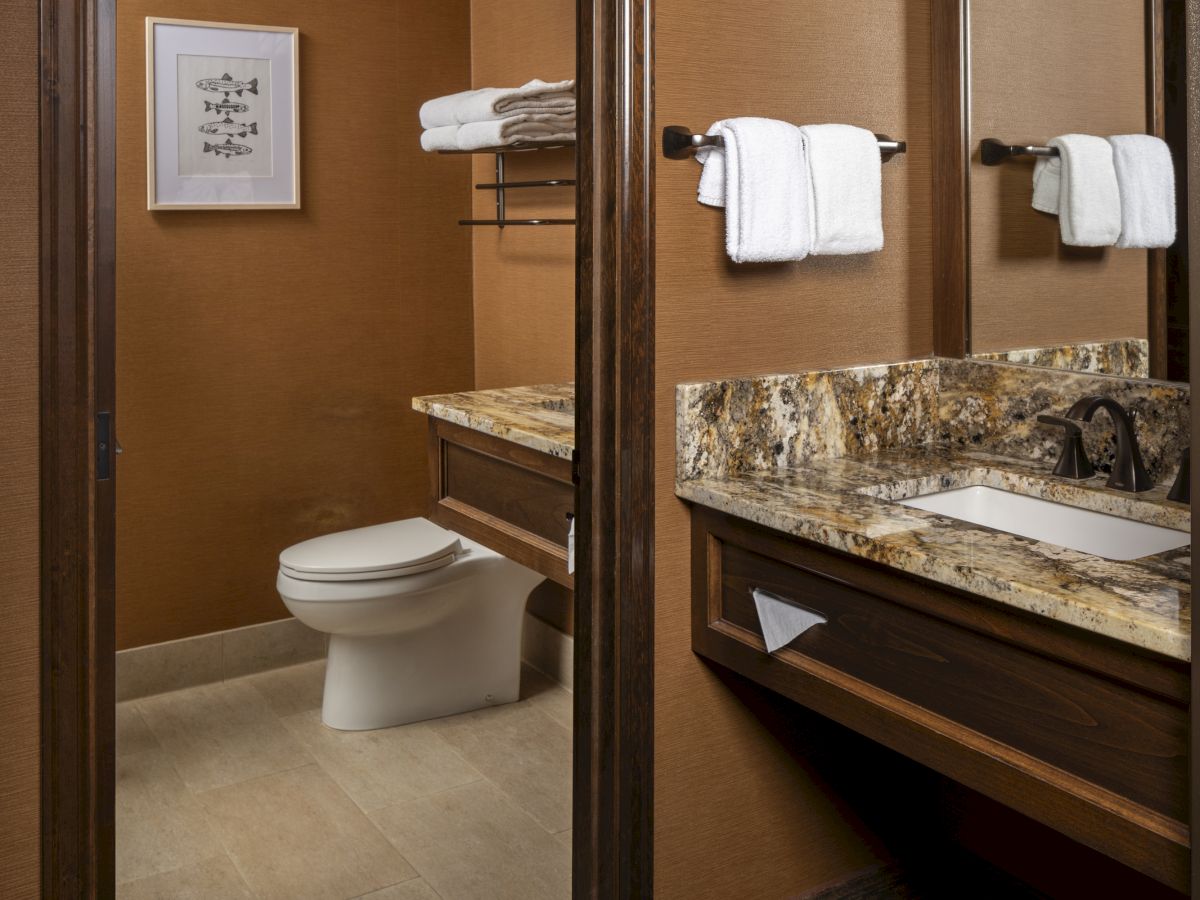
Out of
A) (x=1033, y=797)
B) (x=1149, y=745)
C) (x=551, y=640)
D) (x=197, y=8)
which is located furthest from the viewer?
(x=551, y=640)

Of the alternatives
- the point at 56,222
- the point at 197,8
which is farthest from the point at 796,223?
the point at 197,8

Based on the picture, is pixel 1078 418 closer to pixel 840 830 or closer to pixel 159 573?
pixel 840 830

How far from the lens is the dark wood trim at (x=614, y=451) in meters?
1.57

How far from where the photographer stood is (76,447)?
1.27 m

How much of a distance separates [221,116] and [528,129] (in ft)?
2.74

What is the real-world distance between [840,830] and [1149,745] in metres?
0.90

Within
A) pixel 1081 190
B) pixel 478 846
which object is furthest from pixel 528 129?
pixel 478 846

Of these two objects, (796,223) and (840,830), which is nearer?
(796,223)

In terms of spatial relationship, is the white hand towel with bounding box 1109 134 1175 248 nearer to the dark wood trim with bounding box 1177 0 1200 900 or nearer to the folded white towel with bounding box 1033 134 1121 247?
the folded white towel with bounding box 1033 134 1121 247

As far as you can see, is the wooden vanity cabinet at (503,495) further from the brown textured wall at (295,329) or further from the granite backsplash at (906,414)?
the brown textured wall at (295,329)

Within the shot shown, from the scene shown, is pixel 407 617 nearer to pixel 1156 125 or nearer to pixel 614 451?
pixel 614 451

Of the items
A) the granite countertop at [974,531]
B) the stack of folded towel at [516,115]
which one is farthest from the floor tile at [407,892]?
the stack of folded towel at [516,115]

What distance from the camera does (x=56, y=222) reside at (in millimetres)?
1229

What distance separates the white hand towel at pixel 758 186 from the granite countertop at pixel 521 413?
526 mm
